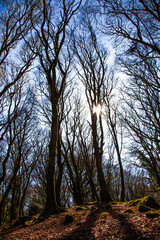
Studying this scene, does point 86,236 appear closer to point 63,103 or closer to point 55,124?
point 55,124

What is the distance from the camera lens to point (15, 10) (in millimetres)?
6656

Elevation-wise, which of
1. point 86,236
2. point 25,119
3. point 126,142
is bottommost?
point 86,236

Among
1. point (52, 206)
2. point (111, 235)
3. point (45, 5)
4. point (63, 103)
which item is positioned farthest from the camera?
point (63, 103)

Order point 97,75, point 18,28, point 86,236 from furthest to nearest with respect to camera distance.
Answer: point 97,75 → point 18,28 → point 86,236

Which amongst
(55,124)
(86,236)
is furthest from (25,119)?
(86,236)

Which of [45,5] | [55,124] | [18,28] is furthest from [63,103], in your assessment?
[45,5]

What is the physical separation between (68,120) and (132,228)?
32.2ft

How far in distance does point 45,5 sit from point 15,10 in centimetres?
227

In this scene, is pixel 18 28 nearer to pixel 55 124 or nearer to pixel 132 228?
pixel 55 124

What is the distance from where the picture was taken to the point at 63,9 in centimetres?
828

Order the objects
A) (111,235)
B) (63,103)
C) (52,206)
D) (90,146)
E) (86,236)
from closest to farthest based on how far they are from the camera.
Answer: (111,235)
(86,236)
(52,206)
(63,103)
(90,146)

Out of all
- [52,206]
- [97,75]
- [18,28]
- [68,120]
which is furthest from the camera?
[68,120]

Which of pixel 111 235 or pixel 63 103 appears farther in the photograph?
pixel 63 103

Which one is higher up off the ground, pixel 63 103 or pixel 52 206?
pixel 63 103
